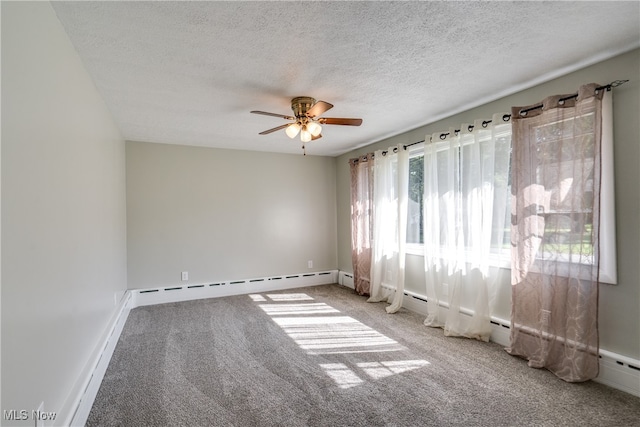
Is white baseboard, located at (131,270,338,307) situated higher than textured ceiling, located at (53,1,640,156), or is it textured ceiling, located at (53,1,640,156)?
textured ceiling, located at (53,1,640,156)

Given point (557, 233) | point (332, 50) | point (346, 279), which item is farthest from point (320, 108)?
point (346, 279)

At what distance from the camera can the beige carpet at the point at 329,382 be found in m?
2.06

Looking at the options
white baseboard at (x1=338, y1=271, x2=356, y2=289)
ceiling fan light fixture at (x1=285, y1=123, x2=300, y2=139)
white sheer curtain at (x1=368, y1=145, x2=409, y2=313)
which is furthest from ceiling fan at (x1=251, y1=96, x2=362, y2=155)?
white baseboard at (x1=338, y1=271, x2=356, y2=289)

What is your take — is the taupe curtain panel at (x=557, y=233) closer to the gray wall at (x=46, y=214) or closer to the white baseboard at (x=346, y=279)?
the white baseboard at (x=346, y=279)

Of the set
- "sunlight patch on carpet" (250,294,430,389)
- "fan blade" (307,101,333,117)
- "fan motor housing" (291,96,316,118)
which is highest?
"fan motor housing" (291,96,316,118)

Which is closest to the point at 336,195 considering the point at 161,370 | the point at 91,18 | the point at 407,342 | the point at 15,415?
the point at 407,342

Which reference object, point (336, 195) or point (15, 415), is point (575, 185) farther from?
point (336, 195)

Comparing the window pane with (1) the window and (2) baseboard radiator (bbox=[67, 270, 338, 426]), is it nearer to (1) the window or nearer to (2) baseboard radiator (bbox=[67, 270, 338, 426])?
(1) the window

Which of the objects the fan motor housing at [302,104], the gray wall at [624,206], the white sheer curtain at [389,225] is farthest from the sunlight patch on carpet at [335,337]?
the fan motor housing at [302,104]

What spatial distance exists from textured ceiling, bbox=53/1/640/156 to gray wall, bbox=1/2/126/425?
1.16ft

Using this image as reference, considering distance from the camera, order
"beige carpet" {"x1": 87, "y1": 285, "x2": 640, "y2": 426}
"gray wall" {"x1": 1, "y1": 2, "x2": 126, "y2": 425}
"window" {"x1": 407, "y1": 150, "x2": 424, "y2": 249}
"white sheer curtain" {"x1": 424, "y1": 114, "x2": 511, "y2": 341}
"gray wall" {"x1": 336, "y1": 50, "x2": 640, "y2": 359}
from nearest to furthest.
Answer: "gray wall" {"x1": 1, "y1": 2, "x2": 126, "y2": 425}
"beige carpet" {"x1": 87, "y1": 285, "x2": 640, "y2": 426}
"gray wall" {"x1": 336, "y1": 50, "x2": 640, "y2": 359}
"white sheer curtain" {"x1": 424, "y1": 114, "x2": 511, "y2": 341}
"window" {"x1": 407, "y1": 150, "x2": 424, "y2": 249}

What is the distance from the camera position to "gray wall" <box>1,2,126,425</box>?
4.11 ft

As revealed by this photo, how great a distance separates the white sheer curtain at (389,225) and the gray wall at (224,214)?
1447mm

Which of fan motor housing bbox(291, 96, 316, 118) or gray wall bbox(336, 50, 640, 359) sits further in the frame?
fan motor housing bbox(291, 96, 316, 118)
